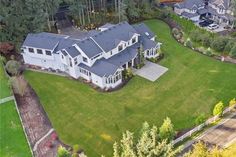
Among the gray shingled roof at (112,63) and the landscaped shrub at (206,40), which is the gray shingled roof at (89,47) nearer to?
the gray shingled roof at (112,63)

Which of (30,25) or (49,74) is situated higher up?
(30,25)

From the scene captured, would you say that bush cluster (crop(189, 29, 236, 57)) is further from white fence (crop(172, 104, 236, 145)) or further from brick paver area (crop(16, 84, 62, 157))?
brick paver area (crop(16, 84, 62, 157))

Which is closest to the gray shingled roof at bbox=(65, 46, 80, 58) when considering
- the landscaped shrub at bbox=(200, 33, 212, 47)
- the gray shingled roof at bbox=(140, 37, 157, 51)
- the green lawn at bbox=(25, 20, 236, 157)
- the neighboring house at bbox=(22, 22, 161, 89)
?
the neighboring house at bbox=(22, 22, 161, 89)

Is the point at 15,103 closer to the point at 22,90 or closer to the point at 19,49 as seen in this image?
the point at 22,90

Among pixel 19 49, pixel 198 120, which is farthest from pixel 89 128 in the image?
pixel 19 49

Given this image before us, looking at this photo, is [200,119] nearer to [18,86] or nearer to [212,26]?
[18,86]

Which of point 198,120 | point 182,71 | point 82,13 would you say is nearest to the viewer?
point 198,120

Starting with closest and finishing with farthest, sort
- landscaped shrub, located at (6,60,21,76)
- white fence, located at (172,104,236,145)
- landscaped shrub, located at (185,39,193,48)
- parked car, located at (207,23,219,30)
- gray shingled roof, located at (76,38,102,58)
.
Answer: white fence, located at (172,104,236,145)
gray shingled roof, located at (76,38,102,58)
landscaped shrub, located at (6,60,21,76)
landscaped shrub, located at (185,39,193,48)
parked car, located at (207,23,219,30)
